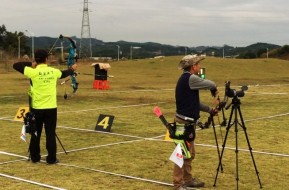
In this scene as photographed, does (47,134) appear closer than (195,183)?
No

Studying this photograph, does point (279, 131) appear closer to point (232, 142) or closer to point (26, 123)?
point (232, 142)

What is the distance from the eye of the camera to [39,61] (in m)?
8.61

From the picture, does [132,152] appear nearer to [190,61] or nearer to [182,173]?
[182,173]

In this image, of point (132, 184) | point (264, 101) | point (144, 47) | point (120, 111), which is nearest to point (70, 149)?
point (132, 184)

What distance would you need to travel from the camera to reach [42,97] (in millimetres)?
8609

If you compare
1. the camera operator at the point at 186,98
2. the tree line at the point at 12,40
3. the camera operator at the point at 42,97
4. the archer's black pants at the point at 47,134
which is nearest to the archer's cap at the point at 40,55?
the camera operator at the point at 42,97

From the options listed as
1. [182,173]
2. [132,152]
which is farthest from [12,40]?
[182,173]

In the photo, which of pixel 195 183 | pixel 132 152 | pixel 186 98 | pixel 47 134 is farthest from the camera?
pixel 132 152

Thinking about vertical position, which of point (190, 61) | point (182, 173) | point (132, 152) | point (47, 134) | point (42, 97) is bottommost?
point (132, 152)

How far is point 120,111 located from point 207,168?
845 centimetres

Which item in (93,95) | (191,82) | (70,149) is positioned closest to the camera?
(191,82)

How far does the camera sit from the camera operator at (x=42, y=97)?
8594mm

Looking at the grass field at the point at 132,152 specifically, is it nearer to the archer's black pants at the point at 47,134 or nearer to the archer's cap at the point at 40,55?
the archer's black pants at the point at 47,134

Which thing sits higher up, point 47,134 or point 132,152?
point 47,134
